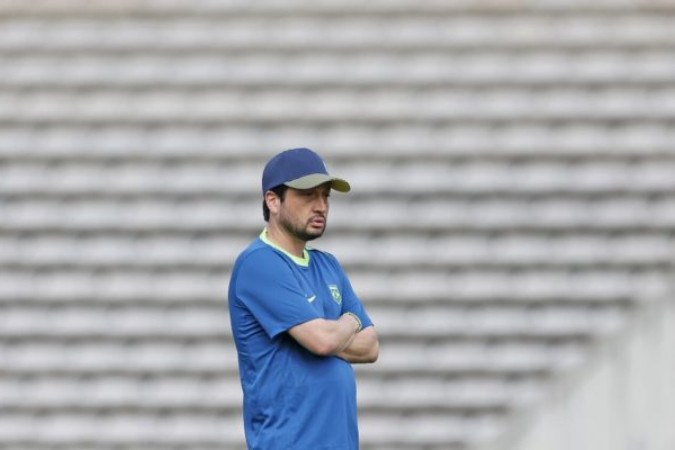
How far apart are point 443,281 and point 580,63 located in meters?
1.41

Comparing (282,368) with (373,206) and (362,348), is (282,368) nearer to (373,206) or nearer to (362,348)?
(362,348)

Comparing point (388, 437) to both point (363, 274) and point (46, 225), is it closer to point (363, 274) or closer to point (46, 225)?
point (363, 274)

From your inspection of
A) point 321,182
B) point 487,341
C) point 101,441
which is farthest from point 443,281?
point 321,182

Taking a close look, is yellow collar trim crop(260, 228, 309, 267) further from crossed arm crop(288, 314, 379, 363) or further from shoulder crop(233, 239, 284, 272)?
crossed arm crop(288, 314, 379, 363)

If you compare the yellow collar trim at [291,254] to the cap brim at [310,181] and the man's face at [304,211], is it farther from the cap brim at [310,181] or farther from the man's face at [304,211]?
the cap brim at [310,181]

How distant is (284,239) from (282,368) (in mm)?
327

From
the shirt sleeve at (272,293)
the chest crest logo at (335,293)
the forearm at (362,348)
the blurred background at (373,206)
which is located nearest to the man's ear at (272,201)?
the shirt sleeve at (272,293)

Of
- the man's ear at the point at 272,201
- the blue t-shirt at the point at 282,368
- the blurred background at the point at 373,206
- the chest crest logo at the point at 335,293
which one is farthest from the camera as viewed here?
the blurred background at the point at 373,206

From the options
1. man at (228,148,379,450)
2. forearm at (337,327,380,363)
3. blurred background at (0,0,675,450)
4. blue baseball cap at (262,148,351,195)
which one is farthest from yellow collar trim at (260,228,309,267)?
blurred background at (0,0,675,450)

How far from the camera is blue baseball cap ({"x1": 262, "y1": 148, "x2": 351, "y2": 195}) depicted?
12.5 ft

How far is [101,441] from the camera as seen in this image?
8484mm

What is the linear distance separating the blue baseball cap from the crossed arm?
34 cm

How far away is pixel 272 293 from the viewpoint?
12.5 ft

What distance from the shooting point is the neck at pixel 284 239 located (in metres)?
3.89
